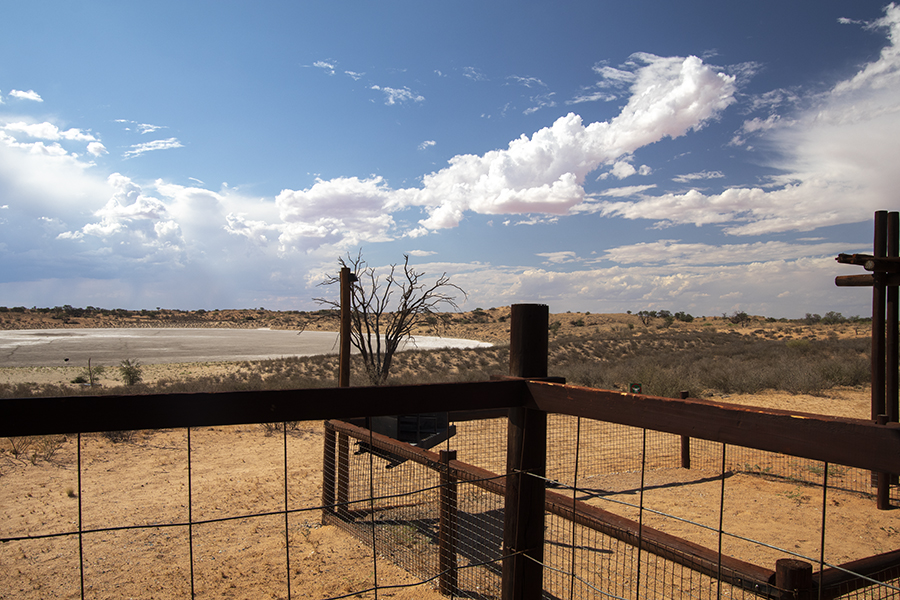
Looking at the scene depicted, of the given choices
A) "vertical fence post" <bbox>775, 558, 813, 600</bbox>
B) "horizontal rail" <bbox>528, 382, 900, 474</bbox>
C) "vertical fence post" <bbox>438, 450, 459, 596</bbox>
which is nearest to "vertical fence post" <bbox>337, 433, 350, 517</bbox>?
"vertical fence post" <bbox>438, 450, 459, 596</bbox>

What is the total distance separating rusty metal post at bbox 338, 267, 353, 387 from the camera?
24.0 feet

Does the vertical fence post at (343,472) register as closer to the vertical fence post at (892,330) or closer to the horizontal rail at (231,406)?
the horizontal rail at (231,406)

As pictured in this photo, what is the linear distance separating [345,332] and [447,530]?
3595mm

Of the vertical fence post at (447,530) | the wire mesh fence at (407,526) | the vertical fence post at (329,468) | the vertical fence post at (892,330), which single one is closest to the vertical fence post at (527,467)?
the wire mesh fence at (407,526)

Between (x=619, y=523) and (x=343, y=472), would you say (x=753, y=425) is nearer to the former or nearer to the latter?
(x=619, y=523)

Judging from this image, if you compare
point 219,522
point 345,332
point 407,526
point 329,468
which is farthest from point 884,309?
point 219,522

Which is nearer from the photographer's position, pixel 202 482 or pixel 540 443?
pixel 540 443

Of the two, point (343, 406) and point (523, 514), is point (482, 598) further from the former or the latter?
point (343, 406)

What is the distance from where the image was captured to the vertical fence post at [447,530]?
4344mm

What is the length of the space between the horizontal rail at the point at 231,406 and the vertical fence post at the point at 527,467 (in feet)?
0.53

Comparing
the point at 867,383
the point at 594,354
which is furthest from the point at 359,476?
the point at 594,354

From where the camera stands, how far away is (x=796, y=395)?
14.3 meters

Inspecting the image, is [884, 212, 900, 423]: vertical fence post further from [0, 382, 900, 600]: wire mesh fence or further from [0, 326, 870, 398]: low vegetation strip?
[0, 326, 870, 398]: low vegetation strip

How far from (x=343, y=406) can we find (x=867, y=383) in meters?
19.0
